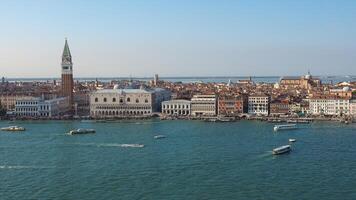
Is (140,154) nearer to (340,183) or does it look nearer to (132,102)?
(340,183)

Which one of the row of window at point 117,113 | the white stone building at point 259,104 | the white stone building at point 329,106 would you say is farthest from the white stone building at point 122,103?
the white stone building at point 329,106

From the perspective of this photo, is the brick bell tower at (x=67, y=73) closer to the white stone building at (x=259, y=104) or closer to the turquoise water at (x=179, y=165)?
the white stone building at (x=259, y=104)

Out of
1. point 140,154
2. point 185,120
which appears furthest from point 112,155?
point 185,120

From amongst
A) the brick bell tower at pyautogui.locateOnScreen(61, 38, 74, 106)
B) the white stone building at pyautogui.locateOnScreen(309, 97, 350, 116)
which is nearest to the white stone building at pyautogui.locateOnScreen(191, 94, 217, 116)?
the white stone building at pyautogui.locateOnScreen(309, 97, 350, 116)

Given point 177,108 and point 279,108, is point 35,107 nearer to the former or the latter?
point 177,108

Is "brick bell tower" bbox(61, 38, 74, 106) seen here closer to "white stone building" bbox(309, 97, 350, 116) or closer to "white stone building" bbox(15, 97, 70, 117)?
"white stone building" bbox(15, 97, 70, 117)

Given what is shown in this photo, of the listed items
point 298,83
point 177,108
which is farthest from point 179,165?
point 298,83

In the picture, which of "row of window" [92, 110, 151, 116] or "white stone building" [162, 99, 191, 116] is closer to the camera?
"white stone building" [162, 99, 191, 116]
